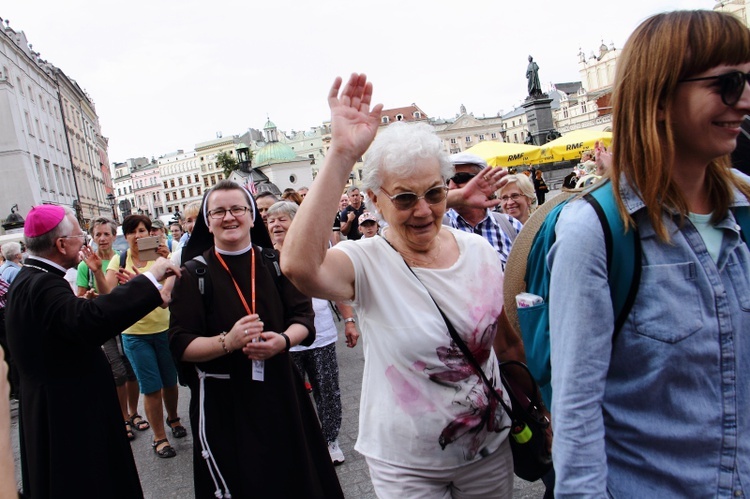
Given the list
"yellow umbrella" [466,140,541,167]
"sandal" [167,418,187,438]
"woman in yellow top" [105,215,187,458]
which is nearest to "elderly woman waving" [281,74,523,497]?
"woman in yellow top" [105,215,187,458]

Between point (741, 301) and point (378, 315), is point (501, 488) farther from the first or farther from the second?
point (741, 301)

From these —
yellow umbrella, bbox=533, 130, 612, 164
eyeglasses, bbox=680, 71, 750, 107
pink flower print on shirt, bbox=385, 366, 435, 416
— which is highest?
yellow umbrella, bbox=533, 130, 612, 164

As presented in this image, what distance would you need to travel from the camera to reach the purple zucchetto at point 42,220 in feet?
10.4

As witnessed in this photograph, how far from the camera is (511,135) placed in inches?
4675

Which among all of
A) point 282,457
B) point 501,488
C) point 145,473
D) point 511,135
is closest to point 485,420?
point 501,488

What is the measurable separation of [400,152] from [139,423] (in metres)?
5.03

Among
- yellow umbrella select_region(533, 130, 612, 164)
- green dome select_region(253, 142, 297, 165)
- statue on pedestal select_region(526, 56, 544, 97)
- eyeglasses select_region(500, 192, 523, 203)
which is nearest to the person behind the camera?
eyeglasses select_region(500, 192, 523, 203)

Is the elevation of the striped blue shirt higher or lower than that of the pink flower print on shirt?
higher

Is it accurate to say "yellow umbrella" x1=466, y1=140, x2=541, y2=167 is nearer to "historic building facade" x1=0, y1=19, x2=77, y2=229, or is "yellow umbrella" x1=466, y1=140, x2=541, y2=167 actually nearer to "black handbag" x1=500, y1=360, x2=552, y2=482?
"black handbag" x1=500, y1=360, x2=552, y2=482

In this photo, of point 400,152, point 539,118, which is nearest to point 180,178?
point 539,118

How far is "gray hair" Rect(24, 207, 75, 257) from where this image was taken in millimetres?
3148

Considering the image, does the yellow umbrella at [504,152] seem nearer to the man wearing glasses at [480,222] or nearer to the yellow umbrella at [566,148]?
the yellow umbrella at [566,148]

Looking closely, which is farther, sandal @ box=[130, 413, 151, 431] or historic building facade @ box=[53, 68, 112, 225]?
historic building facade @ box=[53, 68, 112, 225]

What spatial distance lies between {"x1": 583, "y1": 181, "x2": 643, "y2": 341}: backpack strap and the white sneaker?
11.1ft
